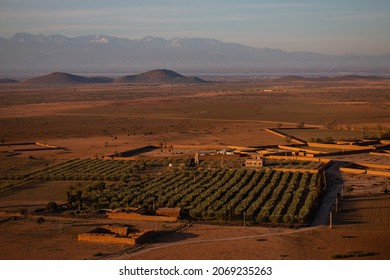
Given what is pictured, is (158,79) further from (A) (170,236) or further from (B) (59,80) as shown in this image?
(A) (170,236)

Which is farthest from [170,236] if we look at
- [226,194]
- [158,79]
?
[158,79]

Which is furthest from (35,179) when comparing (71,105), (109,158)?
(71,105)

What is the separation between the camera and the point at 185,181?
31250 millimetres

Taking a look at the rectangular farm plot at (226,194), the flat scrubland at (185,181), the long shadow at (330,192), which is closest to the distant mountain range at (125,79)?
the flat scrubland at (185,181)

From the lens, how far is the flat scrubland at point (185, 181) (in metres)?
20.1

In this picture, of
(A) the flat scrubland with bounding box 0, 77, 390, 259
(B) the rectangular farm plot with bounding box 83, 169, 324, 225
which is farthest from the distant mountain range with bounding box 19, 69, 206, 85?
(B) the rectangular farm plot with bounding box 83, 169, 324, 225

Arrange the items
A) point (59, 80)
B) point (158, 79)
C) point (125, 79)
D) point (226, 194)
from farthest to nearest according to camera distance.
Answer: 1. point (158, 79)
2. point (125, 79)
3. point (59, 80)
4. point (226, 194)

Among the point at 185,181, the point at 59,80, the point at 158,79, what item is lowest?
the point at 185,181

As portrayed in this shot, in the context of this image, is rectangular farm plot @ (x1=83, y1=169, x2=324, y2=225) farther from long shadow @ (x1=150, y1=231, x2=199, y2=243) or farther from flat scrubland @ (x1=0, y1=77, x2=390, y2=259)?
long shadow @ (x1=150, y1=231, x2=199, y2=243)

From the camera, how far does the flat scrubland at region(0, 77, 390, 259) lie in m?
20.1

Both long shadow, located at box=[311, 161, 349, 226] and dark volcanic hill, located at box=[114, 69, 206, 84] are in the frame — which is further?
dark volcanic hill, located at box=[114, 69, 206, 84]

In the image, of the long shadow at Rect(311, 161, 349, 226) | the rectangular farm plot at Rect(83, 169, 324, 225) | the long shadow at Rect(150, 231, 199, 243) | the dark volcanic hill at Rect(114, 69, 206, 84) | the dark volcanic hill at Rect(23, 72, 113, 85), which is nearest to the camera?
the long shadow at Rect(150, 231, 199, 243)

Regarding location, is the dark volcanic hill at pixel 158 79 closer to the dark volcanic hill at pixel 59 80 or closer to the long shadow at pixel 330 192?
the dark volcanic hill at pixel 59 80

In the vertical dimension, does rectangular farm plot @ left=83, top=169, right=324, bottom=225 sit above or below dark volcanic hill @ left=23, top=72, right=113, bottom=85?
below
